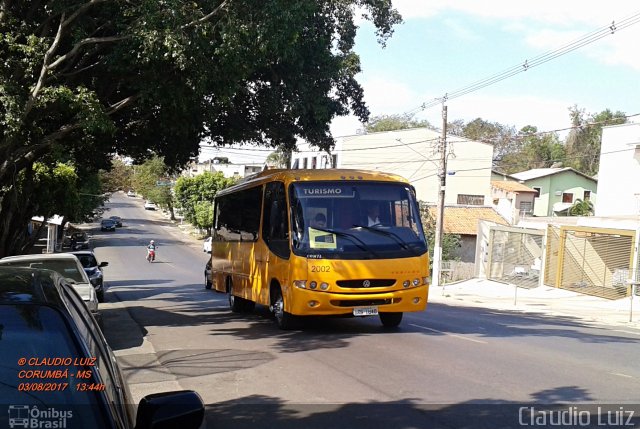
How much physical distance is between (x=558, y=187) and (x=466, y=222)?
17105 millimetres

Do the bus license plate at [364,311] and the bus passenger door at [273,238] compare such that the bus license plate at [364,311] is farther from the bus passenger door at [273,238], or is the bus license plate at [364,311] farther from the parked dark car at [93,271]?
the parked dark car at [93,271]

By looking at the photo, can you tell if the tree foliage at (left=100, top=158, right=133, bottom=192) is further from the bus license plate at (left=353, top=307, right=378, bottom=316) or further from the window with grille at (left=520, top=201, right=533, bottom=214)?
the bus license plate at (left=353, top=307, right=378, bottom=316)

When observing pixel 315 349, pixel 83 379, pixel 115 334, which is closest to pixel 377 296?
pixel 315 349

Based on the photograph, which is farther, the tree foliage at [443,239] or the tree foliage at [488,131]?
the tree foliage at [488,131]

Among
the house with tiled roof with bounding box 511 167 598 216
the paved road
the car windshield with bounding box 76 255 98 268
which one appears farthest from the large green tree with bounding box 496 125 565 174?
the paved road

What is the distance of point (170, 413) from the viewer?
9.99 feet

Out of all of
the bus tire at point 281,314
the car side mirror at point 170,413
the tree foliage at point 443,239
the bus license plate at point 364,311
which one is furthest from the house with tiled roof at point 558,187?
the car side mirror at point 170,413

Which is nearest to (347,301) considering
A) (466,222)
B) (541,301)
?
(541,301)

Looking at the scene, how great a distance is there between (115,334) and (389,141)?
46458mm

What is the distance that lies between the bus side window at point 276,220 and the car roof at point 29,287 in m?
8.18

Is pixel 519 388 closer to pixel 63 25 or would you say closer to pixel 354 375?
pixel 354 375

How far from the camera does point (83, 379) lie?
2.86 m

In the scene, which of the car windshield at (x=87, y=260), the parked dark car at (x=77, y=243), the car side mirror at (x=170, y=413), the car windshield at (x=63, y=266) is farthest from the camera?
the parked dark car at (x=77, y=243)

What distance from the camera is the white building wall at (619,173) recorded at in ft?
123
